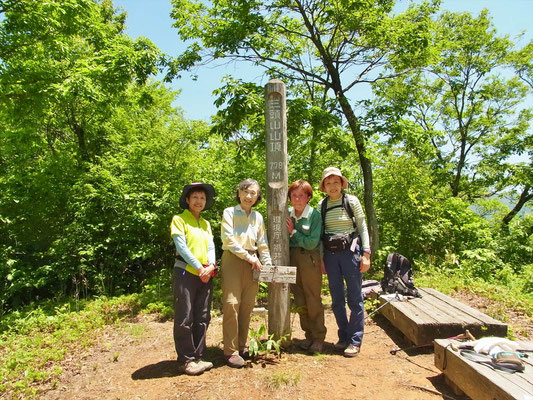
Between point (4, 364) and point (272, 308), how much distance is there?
142 inches

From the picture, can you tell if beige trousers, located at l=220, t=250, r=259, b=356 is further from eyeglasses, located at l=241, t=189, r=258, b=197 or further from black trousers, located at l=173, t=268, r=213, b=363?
eyeglasses, located at l=241, t=189, r=258, b=197

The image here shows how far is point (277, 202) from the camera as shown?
418 centimetres

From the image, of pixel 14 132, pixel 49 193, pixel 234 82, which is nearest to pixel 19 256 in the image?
pixel 49 193

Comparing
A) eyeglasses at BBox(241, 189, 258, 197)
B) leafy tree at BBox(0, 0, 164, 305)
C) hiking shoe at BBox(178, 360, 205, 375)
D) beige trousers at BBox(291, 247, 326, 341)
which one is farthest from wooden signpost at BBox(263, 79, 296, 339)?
leafy tree at BBox(0, 0, 164, 305)

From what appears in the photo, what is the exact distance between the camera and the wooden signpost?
4.15m

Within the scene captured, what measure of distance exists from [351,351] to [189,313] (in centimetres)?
189

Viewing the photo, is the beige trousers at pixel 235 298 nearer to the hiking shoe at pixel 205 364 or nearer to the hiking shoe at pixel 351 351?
the hiking shoe at pixel 205 364

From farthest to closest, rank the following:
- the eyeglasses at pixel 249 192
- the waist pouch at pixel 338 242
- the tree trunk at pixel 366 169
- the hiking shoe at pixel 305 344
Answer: the tree trunk at pixel 366 169, the hiking shoe at pixel 305 344, the waist pouch at pixel 338 242, the eyeglasses at pixel 249 192

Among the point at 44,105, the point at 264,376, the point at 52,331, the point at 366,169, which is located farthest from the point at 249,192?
the point at 44,105

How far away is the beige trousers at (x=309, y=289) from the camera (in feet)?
13.5

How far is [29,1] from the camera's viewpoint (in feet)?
23.0

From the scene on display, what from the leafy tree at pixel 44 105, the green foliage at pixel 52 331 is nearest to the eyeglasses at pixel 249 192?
the green foliage at pixel 52 331

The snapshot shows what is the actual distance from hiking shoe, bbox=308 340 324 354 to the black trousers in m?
1.27

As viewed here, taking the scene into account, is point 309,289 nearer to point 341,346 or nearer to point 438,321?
point 341,346
